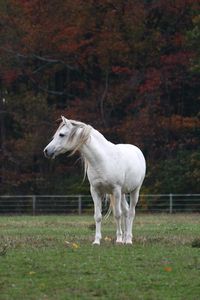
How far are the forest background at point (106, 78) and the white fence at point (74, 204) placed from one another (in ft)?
3.78

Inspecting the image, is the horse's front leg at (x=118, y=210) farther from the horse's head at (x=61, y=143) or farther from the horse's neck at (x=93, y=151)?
the horse's head at (x=61, y=143)

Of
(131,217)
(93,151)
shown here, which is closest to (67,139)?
(93,151)

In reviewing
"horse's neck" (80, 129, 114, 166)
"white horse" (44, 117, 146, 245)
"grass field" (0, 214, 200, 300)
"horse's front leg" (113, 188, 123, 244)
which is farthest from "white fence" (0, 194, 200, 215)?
"grass field" (0, 214, 200, 300)

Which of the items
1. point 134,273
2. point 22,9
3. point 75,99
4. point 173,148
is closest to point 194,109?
point 173,148

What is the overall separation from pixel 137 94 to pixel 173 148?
315 cm

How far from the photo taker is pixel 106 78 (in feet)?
160

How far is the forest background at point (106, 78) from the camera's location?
46.7 m

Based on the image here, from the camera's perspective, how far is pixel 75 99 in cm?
4856

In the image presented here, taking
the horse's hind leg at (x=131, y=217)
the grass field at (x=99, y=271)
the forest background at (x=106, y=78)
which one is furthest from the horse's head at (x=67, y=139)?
the forest background at (x=106, y=78)

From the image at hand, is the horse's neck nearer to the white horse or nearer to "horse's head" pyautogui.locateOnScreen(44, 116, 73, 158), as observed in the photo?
the white horse

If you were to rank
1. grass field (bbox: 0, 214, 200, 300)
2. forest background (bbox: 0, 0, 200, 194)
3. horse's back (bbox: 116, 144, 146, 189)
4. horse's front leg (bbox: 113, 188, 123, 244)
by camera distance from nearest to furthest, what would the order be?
grass field (bbox: 0, 214, 200, 300)
horse's front leg (bbox: 113, 188, 123, 244)
horse's back (bbox: 116, 144, 146, 189)
forest background (bbox: 0, 0, 200, 194)

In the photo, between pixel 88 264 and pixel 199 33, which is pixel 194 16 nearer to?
pixel 199 33

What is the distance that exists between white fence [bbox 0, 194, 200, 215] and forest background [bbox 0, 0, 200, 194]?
3.78 ft

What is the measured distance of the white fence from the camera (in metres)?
44.1
